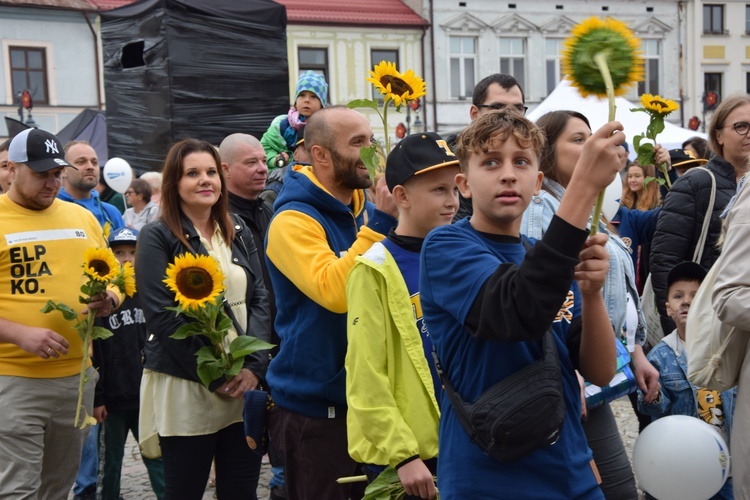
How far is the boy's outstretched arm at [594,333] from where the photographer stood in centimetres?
235

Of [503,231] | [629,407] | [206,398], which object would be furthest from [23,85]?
[503,231]

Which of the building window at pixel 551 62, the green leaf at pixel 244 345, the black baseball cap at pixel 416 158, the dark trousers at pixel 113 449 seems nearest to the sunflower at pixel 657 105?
the black baseball cap at pixel 416 158

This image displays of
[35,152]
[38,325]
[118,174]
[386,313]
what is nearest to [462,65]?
[118,174]

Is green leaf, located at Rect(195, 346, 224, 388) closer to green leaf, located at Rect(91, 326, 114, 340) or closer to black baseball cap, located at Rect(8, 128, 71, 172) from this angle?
green leaf, located at Rect(91, 326, 114, 340)

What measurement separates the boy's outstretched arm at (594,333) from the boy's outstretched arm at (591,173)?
0.23 meters

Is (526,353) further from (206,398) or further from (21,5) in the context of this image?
(21,5)

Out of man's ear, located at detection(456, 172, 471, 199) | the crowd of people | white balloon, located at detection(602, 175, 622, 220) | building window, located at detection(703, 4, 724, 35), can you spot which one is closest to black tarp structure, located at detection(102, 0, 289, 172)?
the crowd of people

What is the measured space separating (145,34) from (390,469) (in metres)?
7.46

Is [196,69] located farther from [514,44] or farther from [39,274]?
[514,44]

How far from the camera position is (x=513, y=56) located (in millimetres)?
34844

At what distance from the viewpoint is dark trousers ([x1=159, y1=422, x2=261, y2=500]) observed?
13.9 ft

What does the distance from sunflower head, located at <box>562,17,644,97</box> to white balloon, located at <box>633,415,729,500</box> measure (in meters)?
2.36

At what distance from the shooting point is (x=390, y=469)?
3.14m

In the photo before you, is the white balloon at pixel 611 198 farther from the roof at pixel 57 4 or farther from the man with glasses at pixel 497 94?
the roof at pixel 57 4
